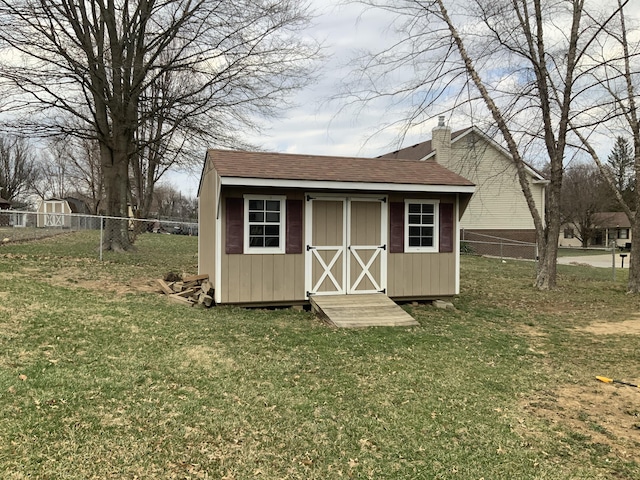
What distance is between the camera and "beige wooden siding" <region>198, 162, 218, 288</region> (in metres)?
8.99

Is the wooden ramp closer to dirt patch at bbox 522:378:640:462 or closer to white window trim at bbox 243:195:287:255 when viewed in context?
white window trim at bbox 243:195:287:255

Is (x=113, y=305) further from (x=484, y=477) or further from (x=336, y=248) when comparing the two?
(x=484, y=477)

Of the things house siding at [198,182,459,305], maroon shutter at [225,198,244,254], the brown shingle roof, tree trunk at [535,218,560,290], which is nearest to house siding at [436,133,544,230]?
tree trunk at [535,218,560,290]

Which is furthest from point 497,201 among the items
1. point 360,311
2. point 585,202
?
point 585,202

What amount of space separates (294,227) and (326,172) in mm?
1227

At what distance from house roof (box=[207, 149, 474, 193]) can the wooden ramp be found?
2.08m

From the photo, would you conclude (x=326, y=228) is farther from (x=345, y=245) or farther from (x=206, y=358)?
(x=206, y=358)

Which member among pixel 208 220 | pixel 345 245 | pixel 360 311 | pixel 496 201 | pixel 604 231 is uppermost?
pixel 496 201

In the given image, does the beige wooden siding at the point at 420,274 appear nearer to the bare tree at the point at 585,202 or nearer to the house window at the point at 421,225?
the house window at the point at 421,225

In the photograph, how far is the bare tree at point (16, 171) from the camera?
184 feet

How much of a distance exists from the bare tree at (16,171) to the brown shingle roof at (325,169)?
57.7 meters

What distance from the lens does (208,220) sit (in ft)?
32.5

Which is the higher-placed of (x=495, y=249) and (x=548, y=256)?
(x=548, y=256)

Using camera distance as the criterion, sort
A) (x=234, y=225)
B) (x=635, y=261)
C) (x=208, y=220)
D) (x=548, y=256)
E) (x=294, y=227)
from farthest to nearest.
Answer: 1. (x=548, y=256)
2. (x=635, y=261)
3. (x=208, y=220)
4. (x=294, y=227)
5. (x=234, y=225)
